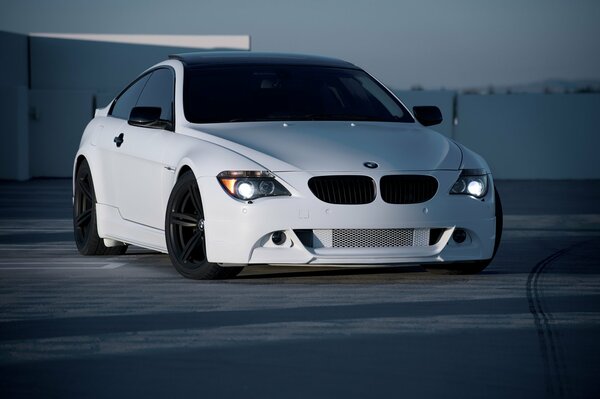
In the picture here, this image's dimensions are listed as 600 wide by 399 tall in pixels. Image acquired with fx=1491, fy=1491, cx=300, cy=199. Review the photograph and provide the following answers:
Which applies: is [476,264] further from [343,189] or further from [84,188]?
[84,188]

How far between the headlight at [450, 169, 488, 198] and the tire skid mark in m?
0.69

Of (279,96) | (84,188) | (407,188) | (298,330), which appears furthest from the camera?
(84,188)

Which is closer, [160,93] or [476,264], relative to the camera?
[476,264]

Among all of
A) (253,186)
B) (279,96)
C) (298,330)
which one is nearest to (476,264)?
(253,186)

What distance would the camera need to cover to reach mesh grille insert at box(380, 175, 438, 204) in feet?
31.7

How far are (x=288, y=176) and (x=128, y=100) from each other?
303cm

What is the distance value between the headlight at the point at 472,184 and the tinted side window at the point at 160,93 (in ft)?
7.33

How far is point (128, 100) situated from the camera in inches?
478

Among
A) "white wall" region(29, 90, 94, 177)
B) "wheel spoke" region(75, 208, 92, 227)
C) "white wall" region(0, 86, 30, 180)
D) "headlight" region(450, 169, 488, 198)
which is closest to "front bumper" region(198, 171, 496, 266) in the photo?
"headlight" region(450, 169, 488, 198)

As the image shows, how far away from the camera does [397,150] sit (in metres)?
9.95

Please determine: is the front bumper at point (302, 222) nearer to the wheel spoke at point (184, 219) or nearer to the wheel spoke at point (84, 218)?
the wheel spoke at point (184, 219)

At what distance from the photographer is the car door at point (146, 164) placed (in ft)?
34.7

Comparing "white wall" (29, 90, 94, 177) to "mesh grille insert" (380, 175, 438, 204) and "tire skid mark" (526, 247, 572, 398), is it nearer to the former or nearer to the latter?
"tire skid mark" (526, 247, 572, 398)

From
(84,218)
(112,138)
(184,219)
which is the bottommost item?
(84,218)
